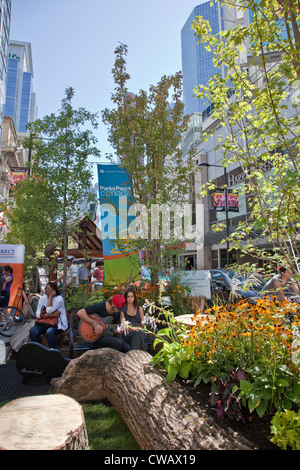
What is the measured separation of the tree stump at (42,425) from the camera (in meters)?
1.98

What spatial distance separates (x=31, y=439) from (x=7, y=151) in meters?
36.9

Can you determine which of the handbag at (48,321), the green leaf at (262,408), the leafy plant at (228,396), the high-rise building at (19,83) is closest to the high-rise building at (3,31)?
the handbag at (48,321)

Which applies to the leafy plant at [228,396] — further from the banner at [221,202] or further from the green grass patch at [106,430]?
the banner at [221,202]

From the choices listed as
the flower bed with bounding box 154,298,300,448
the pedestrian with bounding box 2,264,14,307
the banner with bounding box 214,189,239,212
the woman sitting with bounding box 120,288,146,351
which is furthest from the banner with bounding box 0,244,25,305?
the banner with bounding box 214,189,239,212

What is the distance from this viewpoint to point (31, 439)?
6.61 feet

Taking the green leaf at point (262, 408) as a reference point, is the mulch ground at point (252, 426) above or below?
below

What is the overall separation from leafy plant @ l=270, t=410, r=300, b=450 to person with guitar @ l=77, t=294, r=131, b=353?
289 centimetres

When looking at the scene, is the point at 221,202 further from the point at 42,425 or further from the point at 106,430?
the point at 42,425

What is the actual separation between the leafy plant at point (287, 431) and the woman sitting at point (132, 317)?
114 inches
